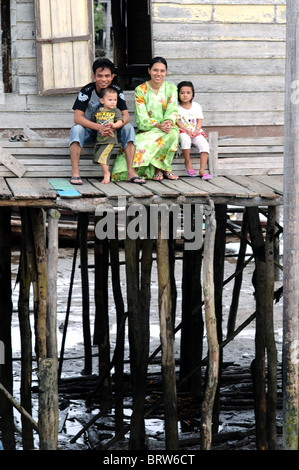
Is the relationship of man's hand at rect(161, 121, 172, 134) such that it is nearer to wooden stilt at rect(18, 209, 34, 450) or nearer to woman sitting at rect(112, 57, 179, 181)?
woman sitting at rect(112, 57, 179, 181)

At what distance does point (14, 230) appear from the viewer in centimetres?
2036

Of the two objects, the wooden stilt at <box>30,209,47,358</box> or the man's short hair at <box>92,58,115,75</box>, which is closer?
the wooden stilt at <box>30,209,47,358</box>

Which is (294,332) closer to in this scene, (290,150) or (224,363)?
(290,150)

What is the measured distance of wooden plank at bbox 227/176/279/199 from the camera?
7898 mm

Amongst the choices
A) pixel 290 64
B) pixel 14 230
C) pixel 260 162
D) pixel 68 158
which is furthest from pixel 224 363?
pixel 14 230

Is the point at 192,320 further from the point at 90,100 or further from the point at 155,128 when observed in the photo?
the point at 90,100

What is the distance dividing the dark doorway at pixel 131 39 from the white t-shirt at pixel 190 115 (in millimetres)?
4255

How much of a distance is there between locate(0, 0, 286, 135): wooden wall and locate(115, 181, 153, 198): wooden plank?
0.91 meters

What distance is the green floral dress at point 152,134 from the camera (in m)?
8.34

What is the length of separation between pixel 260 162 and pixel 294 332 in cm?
220

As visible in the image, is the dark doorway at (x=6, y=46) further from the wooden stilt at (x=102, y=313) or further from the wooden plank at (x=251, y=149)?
the wooden stilt at (x=102, y=313)

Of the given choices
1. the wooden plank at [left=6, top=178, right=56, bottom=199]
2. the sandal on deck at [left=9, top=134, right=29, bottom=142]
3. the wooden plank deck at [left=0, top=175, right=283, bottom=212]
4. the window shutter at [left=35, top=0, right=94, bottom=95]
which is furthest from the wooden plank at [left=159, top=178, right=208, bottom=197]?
the sandal on deck at [left=9, top=134, right=29, bottom=142]

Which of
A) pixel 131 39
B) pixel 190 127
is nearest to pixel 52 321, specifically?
pixel 190 127

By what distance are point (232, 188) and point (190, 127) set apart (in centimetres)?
85
